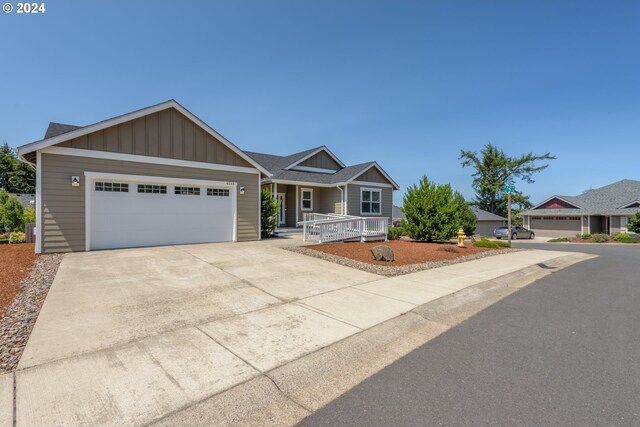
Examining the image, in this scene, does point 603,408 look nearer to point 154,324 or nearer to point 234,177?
point 154,324

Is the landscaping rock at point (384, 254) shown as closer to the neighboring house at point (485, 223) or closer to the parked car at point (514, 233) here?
the parked car at point (514, 233)

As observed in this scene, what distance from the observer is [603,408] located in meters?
2.47

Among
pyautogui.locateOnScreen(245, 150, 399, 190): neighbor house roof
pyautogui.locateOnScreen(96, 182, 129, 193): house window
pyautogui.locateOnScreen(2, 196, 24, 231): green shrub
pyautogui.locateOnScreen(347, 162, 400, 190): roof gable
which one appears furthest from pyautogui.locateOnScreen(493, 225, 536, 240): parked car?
pyautogui.locateOnScreen(2, 196, 24, 231): green shrub

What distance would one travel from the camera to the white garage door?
995 cm

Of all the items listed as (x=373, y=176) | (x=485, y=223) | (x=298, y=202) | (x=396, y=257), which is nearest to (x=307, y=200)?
A: (x=298, y=202)

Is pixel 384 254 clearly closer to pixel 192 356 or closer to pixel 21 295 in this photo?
pixel 192 356

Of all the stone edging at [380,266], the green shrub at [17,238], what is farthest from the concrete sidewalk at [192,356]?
the green shrub at [17,238]

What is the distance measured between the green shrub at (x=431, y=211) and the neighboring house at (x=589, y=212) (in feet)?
95.7

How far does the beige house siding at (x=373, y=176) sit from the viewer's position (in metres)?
18.9

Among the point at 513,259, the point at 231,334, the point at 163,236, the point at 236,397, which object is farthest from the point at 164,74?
the point at 513,259

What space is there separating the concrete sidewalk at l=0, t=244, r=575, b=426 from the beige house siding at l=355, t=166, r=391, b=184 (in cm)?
1323

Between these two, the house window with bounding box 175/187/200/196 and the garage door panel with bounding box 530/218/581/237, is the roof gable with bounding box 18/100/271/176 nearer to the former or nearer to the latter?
the house window with bounding box 175/187/200/196

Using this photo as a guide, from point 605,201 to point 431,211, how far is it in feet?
112

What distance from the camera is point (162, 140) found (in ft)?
36.2
